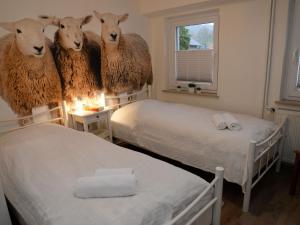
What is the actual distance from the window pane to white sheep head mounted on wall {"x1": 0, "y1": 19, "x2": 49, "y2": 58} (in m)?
2.12

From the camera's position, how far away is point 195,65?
12.0 feet

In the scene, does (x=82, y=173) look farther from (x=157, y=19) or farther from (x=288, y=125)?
(x=157, y=19)

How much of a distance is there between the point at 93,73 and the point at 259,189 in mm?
2582

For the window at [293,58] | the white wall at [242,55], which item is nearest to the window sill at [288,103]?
the window at [293,58]

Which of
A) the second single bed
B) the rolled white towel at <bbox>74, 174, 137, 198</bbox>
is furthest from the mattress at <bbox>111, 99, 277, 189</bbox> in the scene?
the rolled white towel at <bbox>74, 174, 137, 198</bbox>

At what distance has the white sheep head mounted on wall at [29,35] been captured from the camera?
2422 mm

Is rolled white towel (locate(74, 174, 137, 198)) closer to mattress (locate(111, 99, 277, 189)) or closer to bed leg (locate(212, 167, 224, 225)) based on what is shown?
bed leg (locate(212, 167, 224, 225))

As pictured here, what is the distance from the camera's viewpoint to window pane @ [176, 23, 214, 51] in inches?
135

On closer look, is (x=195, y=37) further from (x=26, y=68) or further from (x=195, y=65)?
(x=26, y=68)

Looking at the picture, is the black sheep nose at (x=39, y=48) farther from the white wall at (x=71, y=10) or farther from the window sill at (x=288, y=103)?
the window sill at (x=288, y=103)

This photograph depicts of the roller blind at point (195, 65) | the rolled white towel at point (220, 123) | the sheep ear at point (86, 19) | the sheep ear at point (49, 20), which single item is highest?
the sheep ear at point (86, 19)

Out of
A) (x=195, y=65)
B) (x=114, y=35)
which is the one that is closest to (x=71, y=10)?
(x=114, y=35)

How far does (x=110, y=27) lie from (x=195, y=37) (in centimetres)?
137

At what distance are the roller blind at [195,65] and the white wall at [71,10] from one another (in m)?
0.80
